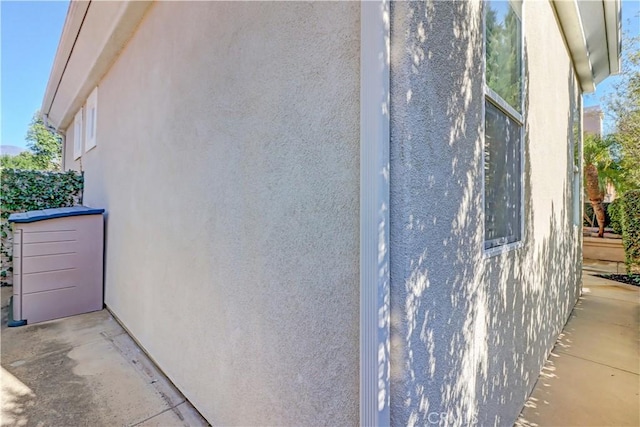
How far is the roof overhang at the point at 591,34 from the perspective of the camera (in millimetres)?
4328

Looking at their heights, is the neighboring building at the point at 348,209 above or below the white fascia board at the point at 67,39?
below

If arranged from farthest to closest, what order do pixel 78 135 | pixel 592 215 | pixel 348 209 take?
1. pixel 592 215
2. pixel 78 135
3. pixel 348 209

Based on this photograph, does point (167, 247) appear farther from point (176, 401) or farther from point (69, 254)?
point (69, 254)

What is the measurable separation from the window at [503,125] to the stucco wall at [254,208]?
1.20 m

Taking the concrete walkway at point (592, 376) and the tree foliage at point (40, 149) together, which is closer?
the concrete walkway at point (592, 376)

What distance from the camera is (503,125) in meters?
2.39

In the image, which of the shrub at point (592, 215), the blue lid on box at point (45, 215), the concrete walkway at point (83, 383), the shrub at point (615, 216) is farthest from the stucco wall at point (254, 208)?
the shrub at point (592, 215)

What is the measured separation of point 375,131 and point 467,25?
1106 mm

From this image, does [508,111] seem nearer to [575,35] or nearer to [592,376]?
[592,376]

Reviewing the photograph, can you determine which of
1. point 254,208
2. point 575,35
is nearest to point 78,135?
point 254,208

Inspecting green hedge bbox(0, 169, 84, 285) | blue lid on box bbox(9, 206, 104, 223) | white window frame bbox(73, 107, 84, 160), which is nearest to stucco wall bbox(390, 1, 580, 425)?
blue lid on box bbox(9, 206, 104, 223)

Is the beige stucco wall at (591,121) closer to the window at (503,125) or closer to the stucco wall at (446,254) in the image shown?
the window at (503,125)

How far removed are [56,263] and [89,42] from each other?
360 cm

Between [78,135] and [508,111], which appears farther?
[78,135]
